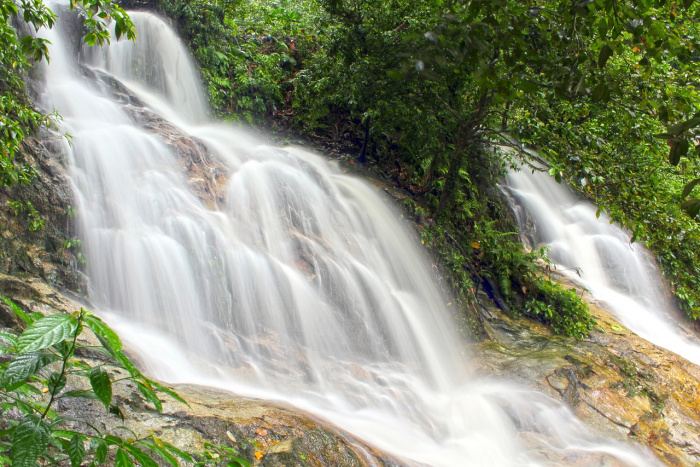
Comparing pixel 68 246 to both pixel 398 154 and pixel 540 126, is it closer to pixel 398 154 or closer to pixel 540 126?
pixel 540 126

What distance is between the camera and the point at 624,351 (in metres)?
6.62

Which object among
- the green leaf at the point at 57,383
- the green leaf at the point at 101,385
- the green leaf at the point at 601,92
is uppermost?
the green leaf at the point at 601,92

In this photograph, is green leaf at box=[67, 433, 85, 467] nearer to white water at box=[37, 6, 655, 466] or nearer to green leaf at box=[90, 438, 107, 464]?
green leaf at box=[90, 438, 107, 464]

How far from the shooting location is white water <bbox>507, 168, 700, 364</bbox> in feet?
26.9

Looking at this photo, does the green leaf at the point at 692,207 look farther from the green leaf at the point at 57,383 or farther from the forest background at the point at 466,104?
the green leaf at the point at 57,383

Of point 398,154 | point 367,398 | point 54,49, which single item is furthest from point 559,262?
point 54,49

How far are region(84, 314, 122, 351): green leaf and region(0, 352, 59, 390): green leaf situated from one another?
0.14 meters

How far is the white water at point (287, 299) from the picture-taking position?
4402mm

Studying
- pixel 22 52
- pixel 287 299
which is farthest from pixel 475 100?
pixel 22 52

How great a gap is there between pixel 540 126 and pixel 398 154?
3.46 m

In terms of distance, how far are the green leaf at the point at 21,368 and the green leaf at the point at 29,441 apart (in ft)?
0.39

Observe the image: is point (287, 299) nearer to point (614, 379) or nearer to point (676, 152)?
point (614, 379)

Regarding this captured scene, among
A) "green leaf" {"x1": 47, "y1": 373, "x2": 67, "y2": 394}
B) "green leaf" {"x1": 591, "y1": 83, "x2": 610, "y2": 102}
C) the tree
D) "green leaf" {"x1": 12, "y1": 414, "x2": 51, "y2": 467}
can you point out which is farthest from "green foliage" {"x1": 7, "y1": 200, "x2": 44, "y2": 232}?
"green leaf" {"x1": 591, "y1": 83, "x2": 610, "y2": 102}

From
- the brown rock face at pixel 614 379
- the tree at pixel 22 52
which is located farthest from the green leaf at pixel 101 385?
the brown rock face at pixel 614 379
